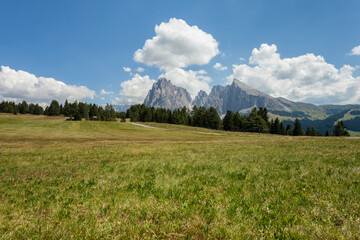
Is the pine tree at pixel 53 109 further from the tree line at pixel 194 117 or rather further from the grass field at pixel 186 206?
the grass field at pixel 186 206

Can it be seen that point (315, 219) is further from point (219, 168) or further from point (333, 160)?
point (333, 160)

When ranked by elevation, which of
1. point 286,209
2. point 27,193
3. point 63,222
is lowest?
point 27,193

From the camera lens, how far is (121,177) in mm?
8320

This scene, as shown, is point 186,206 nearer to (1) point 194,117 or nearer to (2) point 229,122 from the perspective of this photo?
(2) point 229,122

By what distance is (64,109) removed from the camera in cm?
15200

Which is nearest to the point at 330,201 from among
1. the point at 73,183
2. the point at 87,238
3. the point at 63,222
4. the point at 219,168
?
the point at 219,168

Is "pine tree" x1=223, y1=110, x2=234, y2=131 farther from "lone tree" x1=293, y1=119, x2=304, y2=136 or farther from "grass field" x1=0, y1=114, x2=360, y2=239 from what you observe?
"grass field" x1=0, y1=114, x2=360, y2=239

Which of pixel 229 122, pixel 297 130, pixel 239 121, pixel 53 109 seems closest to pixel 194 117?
pixel 229 122

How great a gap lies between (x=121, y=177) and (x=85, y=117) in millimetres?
147078

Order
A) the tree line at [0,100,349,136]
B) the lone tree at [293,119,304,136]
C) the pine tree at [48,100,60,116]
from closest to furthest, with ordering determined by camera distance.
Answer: the tree line at [0,100,349,136] < the lone tree at [293,119,304,136] < the pine tree at [48,100,60,116]

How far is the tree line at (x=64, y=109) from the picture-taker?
443ft

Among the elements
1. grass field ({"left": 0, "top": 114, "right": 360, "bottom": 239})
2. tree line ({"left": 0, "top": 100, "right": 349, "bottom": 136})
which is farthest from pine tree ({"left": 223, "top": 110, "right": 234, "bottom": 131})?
grass field ({"left": 0, "top": 114, "right": 360, "bottom": 239})

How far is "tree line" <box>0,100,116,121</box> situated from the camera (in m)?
135

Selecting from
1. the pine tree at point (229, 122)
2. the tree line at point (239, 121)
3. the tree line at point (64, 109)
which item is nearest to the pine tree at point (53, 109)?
the tree line at point (64, 109)
